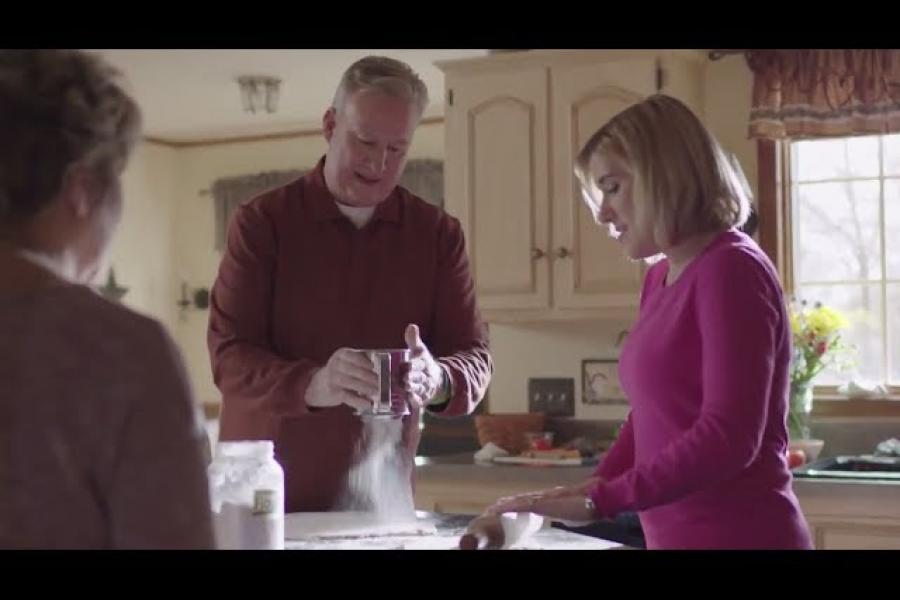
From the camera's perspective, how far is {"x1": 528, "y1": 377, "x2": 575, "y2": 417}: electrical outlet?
3.62 m

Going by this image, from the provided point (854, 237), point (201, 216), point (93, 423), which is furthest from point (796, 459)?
point (201, 216)

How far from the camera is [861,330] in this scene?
3.36 metres

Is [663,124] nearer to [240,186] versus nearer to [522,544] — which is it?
[522,544]

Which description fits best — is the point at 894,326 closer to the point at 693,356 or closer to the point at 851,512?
the point at 851,512

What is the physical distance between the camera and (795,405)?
10.3 ft

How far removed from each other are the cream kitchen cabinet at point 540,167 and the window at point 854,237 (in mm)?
385

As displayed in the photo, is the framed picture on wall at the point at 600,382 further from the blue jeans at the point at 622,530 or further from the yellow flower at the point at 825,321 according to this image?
the blue jeans at the point at 622,530

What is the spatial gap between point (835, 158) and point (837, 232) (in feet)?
0.66

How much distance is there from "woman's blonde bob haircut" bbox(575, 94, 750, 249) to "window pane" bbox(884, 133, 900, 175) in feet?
7.54

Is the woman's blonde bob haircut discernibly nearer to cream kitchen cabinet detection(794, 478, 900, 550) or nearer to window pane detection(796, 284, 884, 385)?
cream kitchen cabinet detection(794, 478, 900, 550)

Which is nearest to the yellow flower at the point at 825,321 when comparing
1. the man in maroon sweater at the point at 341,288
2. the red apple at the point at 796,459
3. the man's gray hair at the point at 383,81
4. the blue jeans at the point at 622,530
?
the red apple at the point at 796,459

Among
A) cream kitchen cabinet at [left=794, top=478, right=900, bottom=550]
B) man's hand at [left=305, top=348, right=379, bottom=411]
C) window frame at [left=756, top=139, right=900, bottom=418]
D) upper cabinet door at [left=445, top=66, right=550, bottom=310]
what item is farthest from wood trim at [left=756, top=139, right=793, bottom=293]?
man's hand at [left=305, top=348, right=379, bottom=411]
